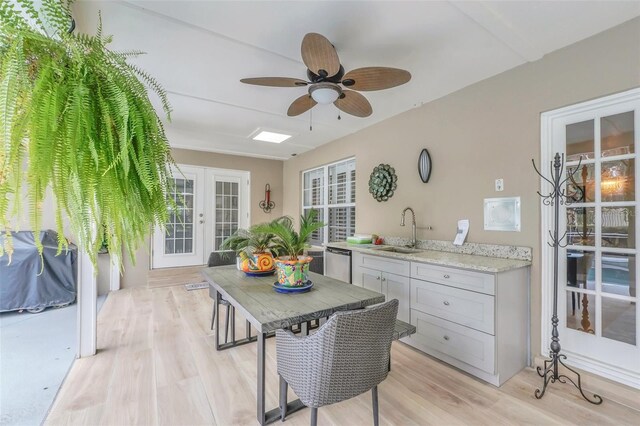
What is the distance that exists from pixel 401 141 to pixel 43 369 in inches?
162

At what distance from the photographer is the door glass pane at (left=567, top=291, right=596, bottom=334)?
7.23 feet

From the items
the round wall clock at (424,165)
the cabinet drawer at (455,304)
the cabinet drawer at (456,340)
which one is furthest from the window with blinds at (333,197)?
the cabinet drawer at (456,340)

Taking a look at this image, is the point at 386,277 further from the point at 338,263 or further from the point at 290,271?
the point at 290,271

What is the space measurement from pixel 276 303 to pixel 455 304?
1.52 meters

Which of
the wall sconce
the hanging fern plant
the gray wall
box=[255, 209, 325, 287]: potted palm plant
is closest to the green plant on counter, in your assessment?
box=[255, 209, 325, 287]: potted palm plant

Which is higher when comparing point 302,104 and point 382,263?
point 302,104

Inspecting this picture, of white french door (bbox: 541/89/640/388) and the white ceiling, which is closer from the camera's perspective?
the white ceiling

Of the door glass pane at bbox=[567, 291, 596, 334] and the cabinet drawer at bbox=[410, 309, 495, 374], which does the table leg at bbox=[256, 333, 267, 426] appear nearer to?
the cabinet drawer at bbox=[410, 309, 495, 374]

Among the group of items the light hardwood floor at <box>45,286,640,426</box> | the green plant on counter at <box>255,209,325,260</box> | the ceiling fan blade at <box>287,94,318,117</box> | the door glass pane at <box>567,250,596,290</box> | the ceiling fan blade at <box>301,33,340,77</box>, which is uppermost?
the ceiling fan blade at <box>301,33,340,77</box>

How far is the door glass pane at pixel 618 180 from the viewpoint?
2.03 meters

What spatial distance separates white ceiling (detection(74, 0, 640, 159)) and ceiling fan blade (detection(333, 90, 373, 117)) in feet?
→ 1.04

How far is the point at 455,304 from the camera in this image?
2.34 metres

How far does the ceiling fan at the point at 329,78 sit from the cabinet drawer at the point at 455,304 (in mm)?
1685

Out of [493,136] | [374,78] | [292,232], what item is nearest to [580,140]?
[493,136]
